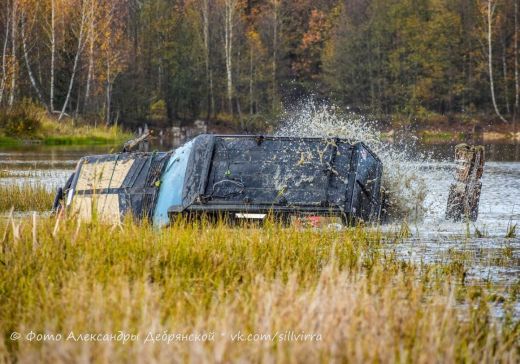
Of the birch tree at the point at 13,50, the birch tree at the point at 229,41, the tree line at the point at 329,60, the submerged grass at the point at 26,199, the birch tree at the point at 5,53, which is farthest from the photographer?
the tree line at the point at 329,60

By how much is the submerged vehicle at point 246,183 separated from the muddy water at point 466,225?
2.95 ft

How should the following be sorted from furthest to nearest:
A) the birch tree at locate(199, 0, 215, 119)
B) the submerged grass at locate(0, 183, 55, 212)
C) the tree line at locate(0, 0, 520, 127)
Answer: the birch tree at locate(199, 0, 215, 119) < the tree line at locate(0, 0, 520, 127) < the submerged grass at locate(0, 183, 55, 212)

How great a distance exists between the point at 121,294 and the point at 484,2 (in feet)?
231

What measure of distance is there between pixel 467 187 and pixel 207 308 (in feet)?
31.3

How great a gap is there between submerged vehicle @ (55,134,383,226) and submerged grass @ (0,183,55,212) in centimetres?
393

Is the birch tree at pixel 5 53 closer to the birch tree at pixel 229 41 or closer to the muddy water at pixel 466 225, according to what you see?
the muddy water at pixel 466 225

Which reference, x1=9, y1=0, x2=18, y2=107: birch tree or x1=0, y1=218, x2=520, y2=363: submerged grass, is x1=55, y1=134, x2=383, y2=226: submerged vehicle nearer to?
x1=0, y1=218, x2=520, y2=363: submerged grass

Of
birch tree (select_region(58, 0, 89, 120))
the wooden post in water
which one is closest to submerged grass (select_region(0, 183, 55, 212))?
the wooden post in water

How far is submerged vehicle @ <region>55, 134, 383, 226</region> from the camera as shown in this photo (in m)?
12.7

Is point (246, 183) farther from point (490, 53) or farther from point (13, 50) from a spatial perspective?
point (490, 53)

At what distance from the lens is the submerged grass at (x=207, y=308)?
17.7 feet

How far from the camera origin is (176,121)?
74375 millimetres

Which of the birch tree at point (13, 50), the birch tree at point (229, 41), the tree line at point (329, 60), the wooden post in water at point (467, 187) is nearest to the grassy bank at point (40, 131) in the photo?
the birch tree at point (13, 50)

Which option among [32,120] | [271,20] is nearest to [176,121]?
[271,20]
